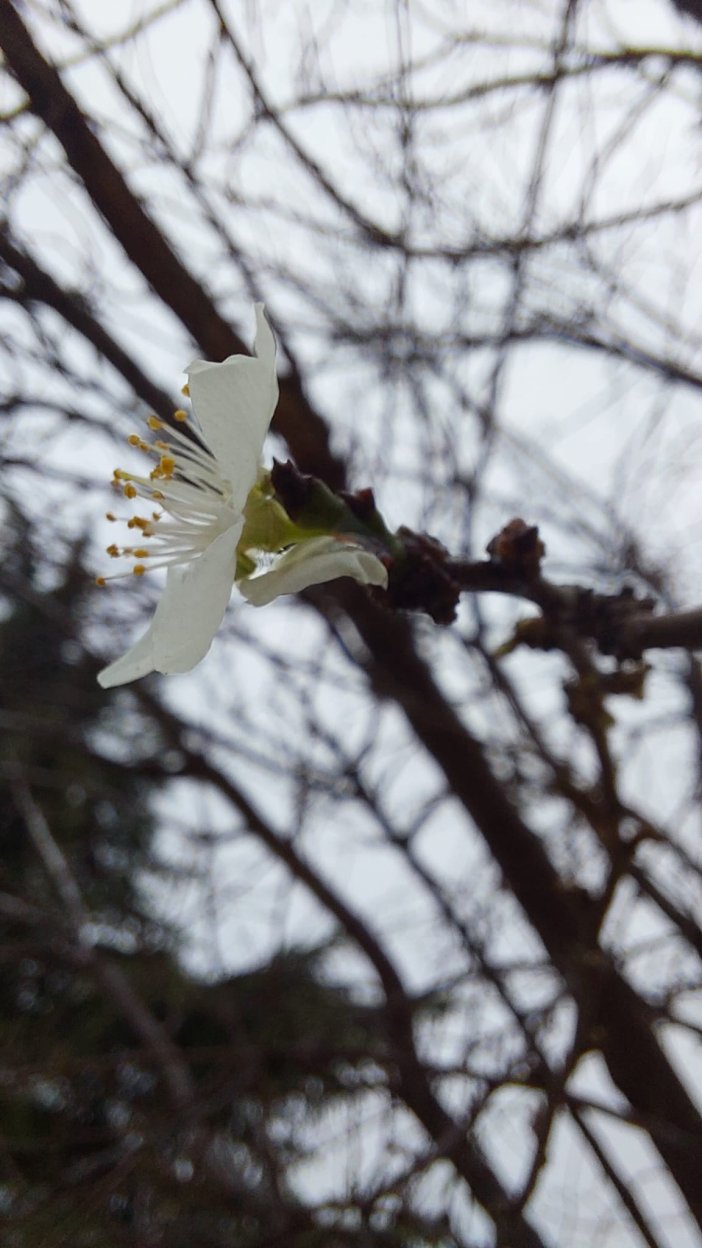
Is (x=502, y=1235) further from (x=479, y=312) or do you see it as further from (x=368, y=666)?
(x=479, y=312)

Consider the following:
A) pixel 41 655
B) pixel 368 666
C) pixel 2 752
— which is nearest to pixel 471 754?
pixel 368 666

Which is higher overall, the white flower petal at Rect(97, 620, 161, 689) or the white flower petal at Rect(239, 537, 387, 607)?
the white flower petal at Rect(239, 537, 387, 607)

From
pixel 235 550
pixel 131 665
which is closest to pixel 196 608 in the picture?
pixel 235 550

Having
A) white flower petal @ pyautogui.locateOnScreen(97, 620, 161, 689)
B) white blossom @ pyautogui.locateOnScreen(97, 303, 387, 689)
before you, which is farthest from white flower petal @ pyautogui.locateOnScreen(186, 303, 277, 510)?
white flower petal @ pyautogui.locateOnScreen(97, 620, 161, 689)

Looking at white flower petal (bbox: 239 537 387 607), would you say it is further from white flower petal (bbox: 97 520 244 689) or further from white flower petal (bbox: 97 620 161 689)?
white flower petal (bbox: 97 620 161 689)

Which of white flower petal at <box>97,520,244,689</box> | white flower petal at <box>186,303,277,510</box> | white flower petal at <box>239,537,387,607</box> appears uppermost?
white flower petal at <box>186,303,277,510</box>

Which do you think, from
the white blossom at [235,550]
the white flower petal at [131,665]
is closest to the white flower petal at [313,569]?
the white blossom at [235,550]
